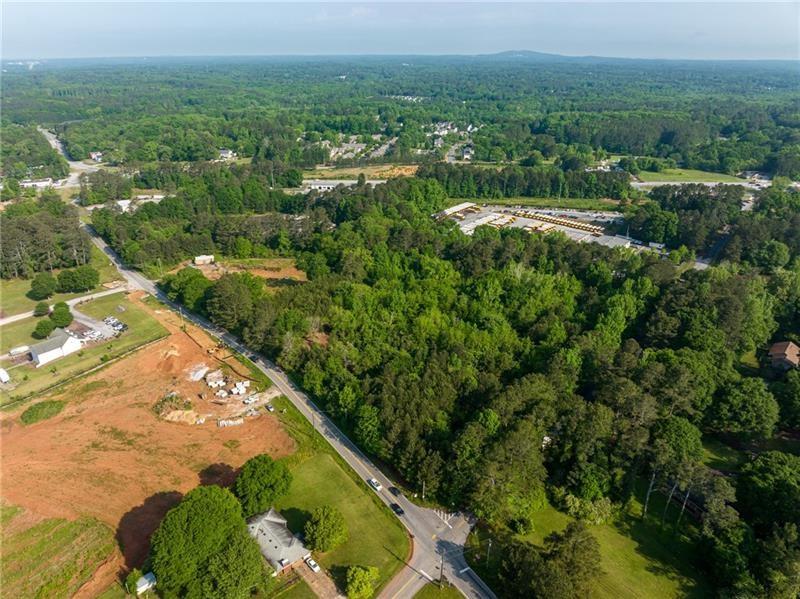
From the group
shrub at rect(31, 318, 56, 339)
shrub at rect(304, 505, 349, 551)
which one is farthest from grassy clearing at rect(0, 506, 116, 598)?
shrub at rect(31, 318, 56, 339)

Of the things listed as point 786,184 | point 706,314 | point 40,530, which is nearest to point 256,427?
point 40,530

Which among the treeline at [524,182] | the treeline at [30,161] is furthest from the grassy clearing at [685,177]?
the treeline at [30,161]

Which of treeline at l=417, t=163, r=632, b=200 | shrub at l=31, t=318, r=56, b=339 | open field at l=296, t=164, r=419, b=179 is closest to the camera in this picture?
shrub at l=31, t=318, r=56, b=339

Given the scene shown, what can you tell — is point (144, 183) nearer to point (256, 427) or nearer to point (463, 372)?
point (256, 427)

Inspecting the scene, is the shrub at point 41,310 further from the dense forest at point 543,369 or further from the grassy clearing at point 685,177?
the grassy clearing at point 685,177

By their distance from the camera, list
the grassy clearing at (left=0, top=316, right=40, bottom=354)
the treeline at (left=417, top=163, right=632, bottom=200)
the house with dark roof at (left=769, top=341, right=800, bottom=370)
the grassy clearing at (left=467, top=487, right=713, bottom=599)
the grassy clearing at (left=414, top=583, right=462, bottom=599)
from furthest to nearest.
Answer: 1. the treeline at (left=417, top=163, right=632, bottom=200)
2. the grassy clearing at (left=0, top=316, right=40, bottom=354)
3. the house with dark roof at (left=769, top=341, right=800, bottom=370)
4. the grassy clearing at (left=467, top=487, right=713, bottom=599)
5. the grassy clearing at (left=414, top=583, right=462, bottom=599)

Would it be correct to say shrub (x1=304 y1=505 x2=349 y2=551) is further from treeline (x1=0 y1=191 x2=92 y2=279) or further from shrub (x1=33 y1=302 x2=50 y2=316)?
treeline (x1=0 y1=191 x2=92 y2=279)
